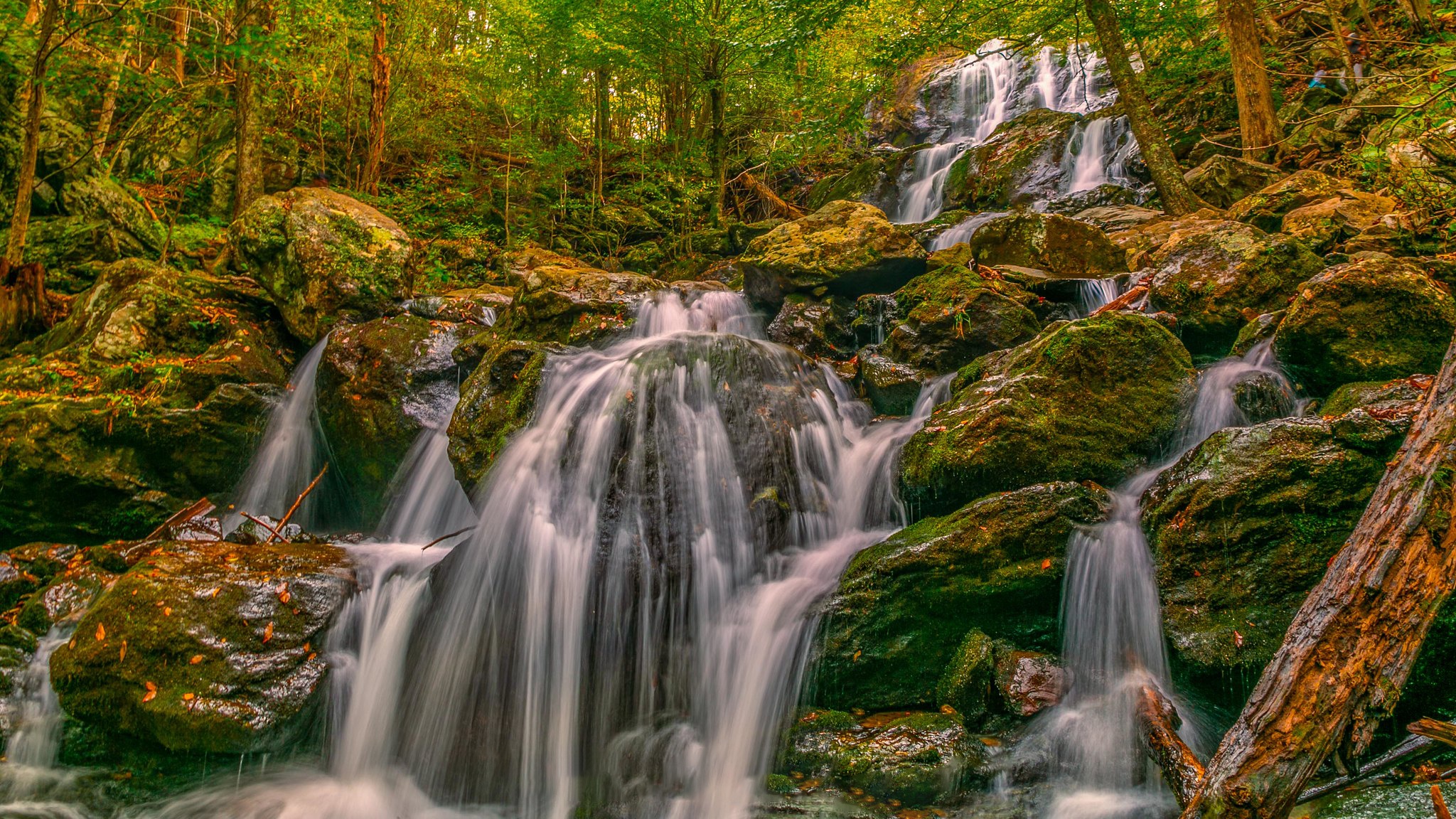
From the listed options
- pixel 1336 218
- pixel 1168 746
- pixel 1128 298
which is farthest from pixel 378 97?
pixel 1168 746

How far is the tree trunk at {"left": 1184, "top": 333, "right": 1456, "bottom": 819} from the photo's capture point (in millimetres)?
1853

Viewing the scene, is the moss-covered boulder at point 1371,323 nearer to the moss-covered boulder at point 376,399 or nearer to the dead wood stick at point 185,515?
the moss-covered boulder at point 376,399

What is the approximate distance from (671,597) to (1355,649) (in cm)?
391

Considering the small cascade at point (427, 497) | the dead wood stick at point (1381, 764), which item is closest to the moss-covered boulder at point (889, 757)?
the dead wood stick at point (1381, 764)

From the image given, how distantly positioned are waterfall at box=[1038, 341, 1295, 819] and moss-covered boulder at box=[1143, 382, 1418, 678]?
164mm

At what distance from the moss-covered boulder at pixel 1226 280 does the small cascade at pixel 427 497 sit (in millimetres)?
6737

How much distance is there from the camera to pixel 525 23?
13.5m

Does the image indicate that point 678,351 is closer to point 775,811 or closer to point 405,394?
point 405,394

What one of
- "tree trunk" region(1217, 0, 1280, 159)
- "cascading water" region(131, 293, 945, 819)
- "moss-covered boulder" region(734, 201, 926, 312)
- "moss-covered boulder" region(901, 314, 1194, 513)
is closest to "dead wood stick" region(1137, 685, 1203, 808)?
"moss-covered boulder" region(901, 314, 1194, 513)

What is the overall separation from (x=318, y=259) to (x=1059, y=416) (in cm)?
812

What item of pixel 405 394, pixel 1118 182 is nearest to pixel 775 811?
pixel 405 394

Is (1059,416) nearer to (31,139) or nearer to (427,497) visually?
(427,497)

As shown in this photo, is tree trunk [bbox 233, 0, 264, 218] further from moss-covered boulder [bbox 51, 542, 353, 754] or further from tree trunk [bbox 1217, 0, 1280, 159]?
tree trunk [bbox 1217, 0, 1280, 159]

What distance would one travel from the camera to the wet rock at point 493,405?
6203 mm
